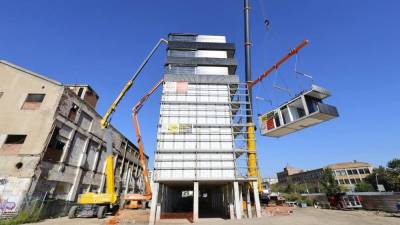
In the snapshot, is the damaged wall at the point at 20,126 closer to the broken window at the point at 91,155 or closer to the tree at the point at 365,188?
the broken window at the point at 91,155

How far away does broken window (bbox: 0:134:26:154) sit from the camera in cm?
2282

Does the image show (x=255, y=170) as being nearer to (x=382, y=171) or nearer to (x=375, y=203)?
(x=375, y=203)

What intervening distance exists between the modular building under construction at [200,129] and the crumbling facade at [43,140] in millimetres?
11821

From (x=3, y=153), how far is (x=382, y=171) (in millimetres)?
93980

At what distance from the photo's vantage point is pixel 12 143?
2330 cm

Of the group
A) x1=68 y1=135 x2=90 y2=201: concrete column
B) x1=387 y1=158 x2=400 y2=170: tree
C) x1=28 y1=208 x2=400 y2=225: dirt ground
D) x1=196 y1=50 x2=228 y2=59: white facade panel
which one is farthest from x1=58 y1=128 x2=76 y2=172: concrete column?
x1=387 y1=158 x2=400 y2=170: tree

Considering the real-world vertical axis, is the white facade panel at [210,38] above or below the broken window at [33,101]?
above

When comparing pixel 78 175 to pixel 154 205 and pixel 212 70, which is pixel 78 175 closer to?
pixel 154 205

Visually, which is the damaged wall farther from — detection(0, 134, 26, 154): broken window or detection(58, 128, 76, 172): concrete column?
detection(58, 128, 76, 172): concrete column

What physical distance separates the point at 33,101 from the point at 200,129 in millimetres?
20173

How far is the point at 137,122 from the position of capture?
33.2 metres

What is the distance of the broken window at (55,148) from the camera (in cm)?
2409

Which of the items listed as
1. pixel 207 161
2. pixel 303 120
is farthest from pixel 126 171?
pixel 303 120

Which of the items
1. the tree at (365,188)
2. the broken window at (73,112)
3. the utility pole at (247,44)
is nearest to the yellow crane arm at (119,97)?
the broken window at (73,112)
